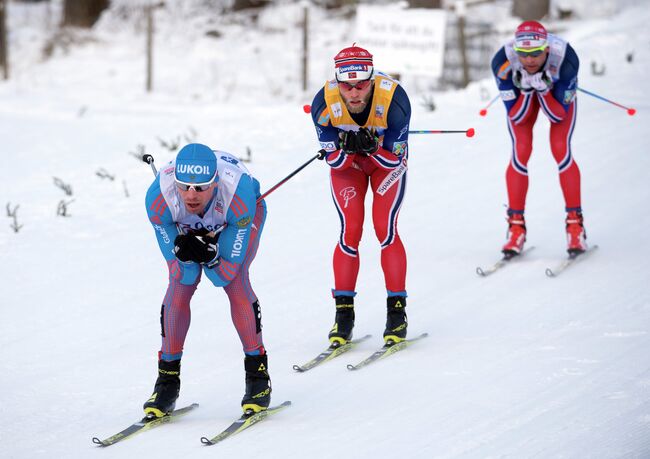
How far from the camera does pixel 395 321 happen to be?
6512 millimetres

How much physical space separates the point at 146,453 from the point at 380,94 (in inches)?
102

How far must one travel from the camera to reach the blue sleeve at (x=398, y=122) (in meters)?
6.21

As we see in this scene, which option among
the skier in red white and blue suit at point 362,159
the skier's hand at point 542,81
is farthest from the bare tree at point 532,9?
the skier in red white and blue suit at point 362,159

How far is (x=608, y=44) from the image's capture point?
1536 centimetres

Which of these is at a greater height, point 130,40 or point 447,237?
Answer: point 130,40

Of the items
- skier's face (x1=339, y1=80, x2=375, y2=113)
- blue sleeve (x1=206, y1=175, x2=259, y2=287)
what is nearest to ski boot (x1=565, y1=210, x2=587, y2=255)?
skier's face (x1=339, y1=80, x2=375, y2=113)

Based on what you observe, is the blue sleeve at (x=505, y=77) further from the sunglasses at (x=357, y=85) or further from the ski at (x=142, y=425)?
the ski at (x=142, y=425)

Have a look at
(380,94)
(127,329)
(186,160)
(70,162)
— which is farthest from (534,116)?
(70,162)

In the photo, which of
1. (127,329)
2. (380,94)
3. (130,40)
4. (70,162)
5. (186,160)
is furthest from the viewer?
(130,40)

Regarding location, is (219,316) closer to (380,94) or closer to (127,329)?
(127,329)

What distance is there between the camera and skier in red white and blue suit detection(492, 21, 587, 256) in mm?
7805

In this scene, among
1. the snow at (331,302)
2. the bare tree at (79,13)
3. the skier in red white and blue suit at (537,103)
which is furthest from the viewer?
the bare tree at (79,13)

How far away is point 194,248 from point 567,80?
159 inches

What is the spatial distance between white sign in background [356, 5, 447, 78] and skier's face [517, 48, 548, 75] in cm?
615
